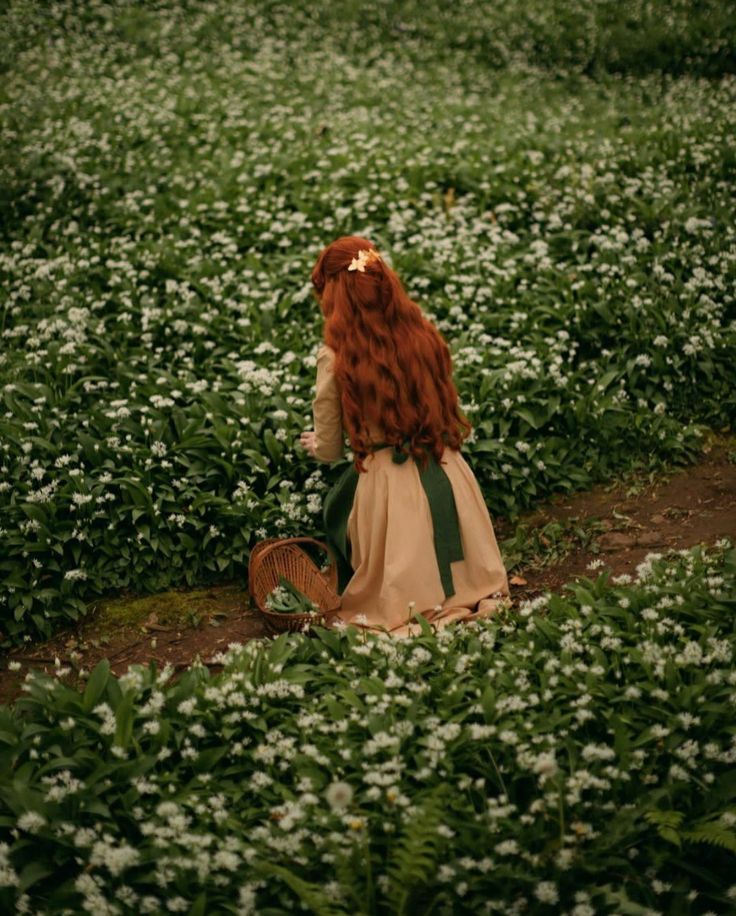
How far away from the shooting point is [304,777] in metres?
3.27

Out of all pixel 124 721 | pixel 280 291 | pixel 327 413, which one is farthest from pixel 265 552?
pixel 280 291

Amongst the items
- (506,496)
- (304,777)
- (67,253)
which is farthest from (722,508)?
(67,253)

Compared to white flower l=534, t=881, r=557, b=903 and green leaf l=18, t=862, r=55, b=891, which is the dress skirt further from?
green leaf l=18, t=862, r=55, b=891

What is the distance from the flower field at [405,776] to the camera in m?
2.90

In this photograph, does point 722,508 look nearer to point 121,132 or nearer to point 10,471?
point 10,471

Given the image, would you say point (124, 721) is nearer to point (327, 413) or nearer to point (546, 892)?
point (546, 892)

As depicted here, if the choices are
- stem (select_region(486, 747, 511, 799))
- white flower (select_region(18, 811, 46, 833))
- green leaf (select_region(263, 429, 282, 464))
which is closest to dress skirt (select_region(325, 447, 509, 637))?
green leaf (select_region(263, 429, 282, 464))

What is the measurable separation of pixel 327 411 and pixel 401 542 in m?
0.90

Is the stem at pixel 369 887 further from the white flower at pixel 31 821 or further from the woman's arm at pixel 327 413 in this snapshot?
the woman's arm at pixel 327 413

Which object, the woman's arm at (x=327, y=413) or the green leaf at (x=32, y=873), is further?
the woman's arm at (x=327, y=413)

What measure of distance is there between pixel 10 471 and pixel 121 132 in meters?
6.46

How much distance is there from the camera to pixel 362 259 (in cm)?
471

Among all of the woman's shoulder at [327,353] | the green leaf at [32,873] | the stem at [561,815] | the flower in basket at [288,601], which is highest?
the woman's shoulder at [327,353]

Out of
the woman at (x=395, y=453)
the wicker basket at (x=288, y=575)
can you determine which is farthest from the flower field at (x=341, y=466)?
the woman at (x=395, y=453)
